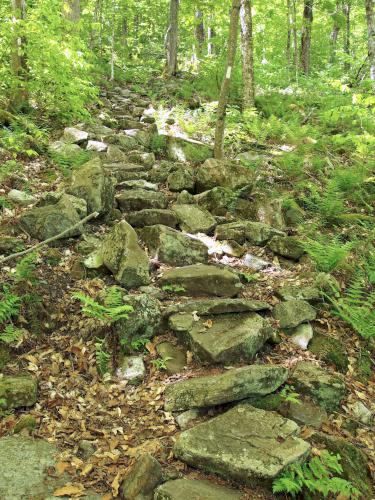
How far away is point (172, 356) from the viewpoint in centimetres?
464

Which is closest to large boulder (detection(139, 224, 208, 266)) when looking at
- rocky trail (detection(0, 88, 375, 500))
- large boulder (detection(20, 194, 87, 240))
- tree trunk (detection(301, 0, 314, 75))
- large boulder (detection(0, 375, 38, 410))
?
rocky trail (detection(0, 88, 375, 500))

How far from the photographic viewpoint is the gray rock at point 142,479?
3174 mm

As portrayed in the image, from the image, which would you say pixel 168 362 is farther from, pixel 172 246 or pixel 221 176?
pixel 221 176

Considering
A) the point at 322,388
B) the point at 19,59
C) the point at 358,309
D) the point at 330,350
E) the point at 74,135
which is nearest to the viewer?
the point at 322,388

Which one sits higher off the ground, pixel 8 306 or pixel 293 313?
pixel 8 306

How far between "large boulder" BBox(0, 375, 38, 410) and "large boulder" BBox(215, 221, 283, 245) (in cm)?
372

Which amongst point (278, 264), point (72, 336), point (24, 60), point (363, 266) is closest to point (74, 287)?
point (72, 336)

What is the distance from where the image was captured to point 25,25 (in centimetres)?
798

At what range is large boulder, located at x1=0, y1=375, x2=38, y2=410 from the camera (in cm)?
389

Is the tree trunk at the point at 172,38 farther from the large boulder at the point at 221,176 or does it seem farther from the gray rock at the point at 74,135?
the large boulder at the point at 221,176

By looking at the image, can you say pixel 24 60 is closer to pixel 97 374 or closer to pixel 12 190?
pixel 12 190

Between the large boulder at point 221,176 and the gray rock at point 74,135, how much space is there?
2886 mm

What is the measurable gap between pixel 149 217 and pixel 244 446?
405cm

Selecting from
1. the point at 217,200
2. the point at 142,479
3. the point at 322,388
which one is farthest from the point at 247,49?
the point at 142,479
